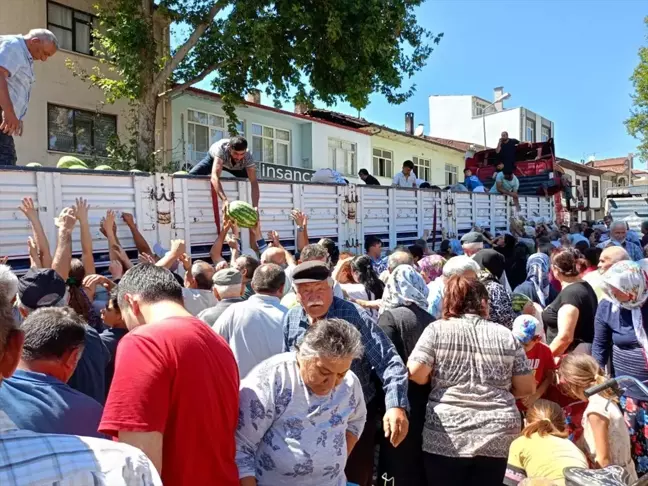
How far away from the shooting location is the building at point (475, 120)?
37625 mm

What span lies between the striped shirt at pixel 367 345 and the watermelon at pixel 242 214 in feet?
10.8

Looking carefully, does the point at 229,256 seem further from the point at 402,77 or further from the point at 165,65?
the point at 402,77

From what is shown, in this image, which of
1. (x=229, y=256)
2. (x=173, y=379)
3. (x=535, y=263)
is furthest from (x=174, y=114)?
(x=173, y=379)

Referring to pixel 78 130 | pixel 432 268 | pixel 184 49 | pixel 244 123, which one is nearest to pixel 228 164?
pixel 432 268

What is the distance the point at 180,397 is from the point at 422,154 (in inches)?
Result: 1071

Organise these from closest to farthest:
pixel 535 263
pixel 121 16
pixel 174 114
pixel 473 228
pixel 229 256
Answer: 1. pixel 535 263
2. pixel 229 256
3. pixel 473 228
4. pixel 121 16
5. pixel 174 114

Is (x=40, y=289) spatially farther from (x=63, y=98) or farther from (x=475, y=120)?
(x=475, y=120)

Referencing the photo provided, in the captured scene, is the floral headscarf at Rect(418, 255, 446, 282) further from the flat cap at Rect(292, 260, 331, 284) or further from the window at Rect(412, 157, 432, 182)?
the window at Rect(412, 157, 432, 182)

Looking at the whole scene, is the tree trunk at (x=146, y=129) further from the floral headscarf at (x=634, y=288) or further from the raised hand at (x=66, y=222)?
the floral headscarf at (x=634, y=288)

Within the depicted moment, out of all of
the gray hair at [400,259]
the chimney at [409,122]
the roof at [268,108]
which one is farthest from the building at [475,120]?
the gray hair at [400,259]

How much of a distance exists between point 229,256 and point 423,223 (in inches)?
192

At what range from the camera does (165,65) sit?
13.1 meters

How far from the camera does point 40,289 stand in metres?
3.03

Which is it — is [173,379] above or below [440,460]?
above
